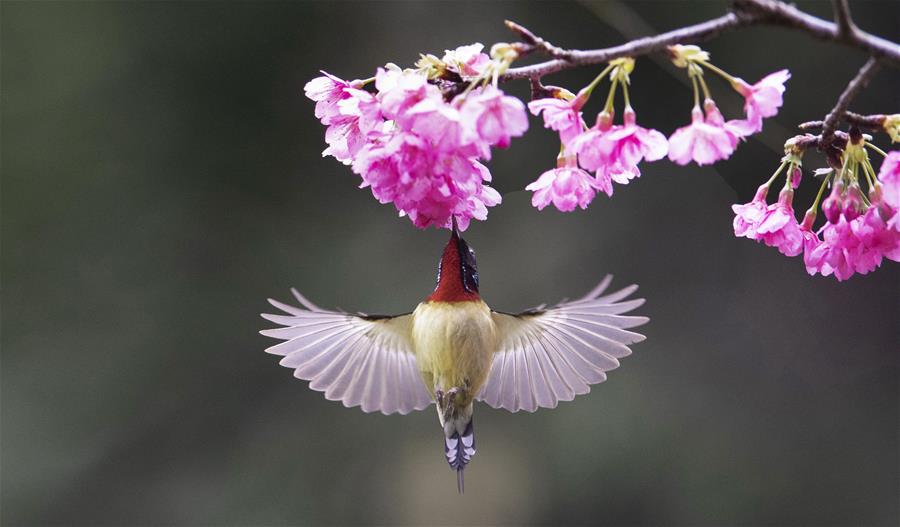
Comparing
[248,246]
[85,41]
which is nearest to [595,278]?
[248,246]

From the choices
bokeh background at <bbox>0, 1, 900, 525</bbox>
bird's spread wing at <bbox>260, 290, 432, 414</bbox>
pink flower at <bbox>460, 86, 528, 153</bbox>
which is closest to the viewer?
pink flower at <bbox>460, 86, 528, 153</bbox>

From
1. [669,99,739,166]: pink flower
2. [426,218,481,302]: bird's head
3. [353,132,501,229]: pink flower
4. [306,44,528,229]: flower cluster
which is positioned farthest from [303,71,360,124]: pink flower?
[426,218,481,302]: bird's head

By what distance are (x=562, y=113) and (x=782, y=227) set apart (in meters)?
0.50

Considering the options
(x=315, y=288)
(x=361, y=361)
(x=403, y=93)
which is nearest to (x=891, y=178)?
(x=403, y=93)

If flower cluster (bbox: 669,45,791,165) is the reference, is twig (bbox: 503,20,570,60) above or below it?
above

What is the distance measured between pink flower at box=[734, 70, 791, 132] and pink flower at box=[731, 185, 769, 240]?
1.07 ft

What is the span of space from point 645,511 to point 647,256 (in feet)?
5.28

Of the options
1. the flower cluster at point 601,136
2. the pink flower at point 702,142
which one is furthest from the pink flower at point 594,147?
the pink flower at point 702,142

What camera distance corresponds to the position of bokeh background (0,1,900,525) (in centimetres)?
561

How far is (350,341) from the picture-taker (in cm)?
252

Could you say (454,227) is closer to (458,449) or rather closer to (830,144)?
(458,449)

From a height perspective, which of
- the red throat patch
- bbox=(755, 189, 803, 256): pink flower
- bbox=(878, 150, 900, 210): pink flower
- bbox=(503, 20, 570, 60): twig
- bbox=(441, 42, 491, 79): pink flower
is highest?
the red throat patch

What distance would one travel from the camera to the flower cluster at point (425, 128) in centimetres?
130

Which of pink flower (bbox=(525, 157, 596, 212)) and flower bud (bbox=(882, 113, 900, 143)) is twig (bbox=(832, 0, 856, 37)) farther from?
pink flower (bbox=(525, 157, 596, 212))
